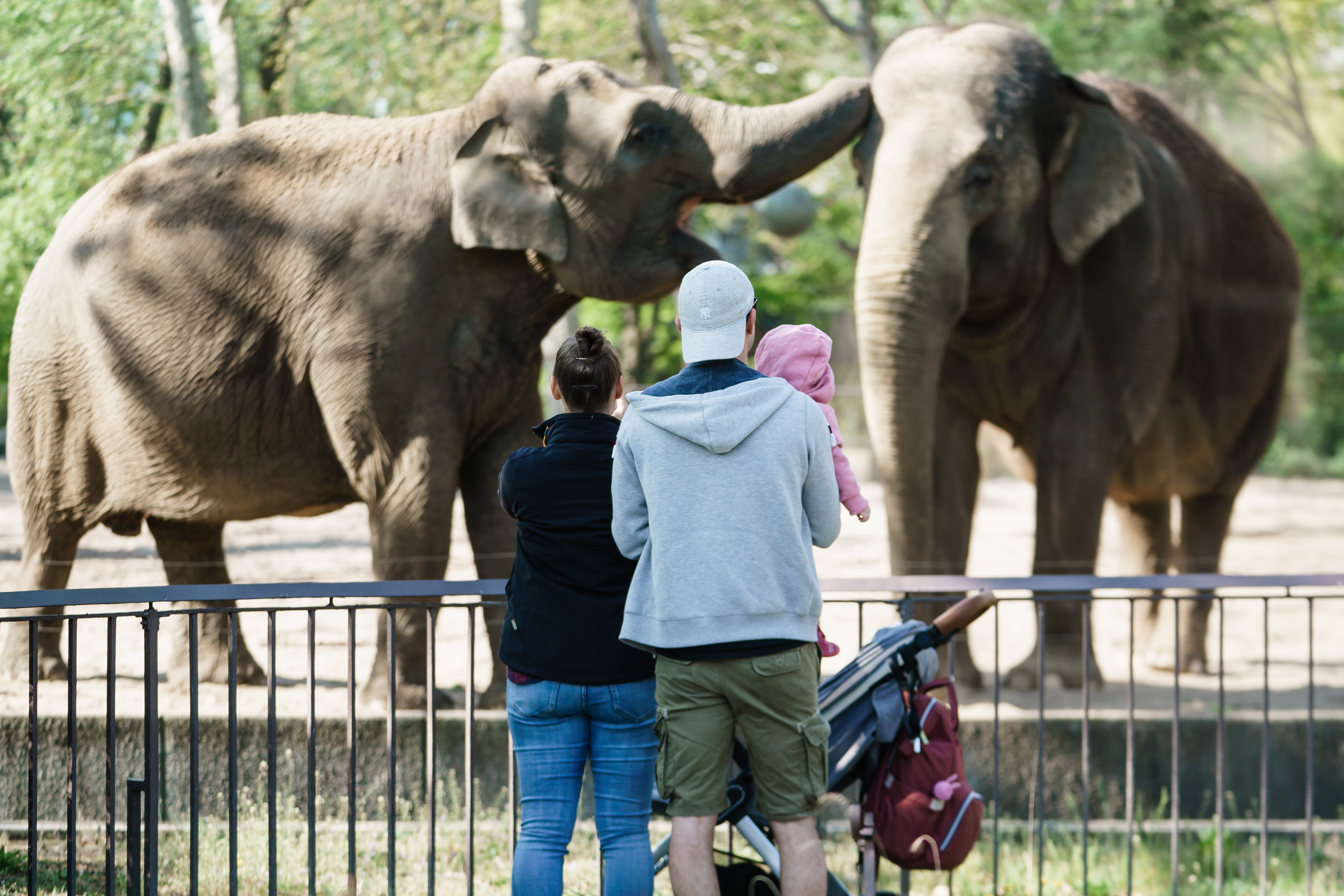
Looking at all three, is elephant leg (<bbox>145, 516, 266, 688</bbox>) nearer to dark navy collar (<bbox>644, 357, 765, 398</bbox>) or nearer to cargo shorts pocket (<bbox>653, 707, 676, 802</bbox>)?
cargo shorts pocket (<bbox>653, 707, 676, 802</bbox>)

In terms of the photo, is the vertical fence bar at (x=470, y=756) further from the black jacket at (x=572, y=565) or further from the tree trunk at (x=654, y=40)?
the tree trunk at (x=654, y=40)

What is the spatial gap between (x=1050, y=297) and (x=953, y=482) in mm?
1011

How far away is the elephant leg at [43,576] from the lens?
5.57 meters

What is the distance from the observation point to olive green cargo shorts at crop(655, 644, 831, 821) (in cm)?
285

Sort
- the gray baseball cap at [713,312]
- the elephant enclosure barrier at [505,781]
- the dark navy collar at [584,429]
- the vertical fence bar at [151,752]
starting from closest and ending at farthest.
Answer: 1. the gray baseball cap at [713,312]
2. the dark navy collar at [584,429]
3. the vertical fence bar at [151,752]
4. the elephant enclosure barrier at [505,781]

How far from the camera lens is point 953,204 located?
5699 mm

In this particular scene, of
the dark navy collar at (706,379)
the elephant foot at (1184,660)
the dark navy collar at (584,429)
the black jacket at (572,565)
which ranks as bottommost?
the elephant foot at (1184,660)

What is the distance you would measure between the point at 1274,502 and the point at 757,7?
8.21m

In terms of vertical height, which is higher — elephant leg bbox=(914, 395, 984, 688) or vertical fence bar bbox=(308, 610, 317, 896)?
elephant leg bbox=(914, 395, 984, 688)

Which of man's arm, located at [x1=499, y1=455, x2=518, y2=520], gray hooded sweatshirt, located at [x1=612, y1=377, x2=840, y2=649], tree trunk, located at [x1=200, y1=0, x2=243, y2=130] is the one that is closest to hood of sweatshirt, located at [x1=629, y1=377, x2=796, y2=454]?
gray hooded sweatshirt, located at [x1=612, y1=377, x2=840, y2=649]

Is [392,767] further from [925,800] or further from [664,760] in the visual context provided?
[925,800]

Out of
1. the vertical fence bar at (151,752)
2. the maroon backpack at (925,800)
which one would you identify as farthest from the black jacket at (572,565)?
the vertical fence bar at (151,752)

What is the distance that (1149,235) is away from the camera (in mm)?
6312

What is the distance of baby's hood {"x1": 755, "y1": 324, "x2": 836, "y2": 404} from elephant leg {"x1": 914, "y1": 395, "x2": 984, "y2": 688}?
12.0ft
